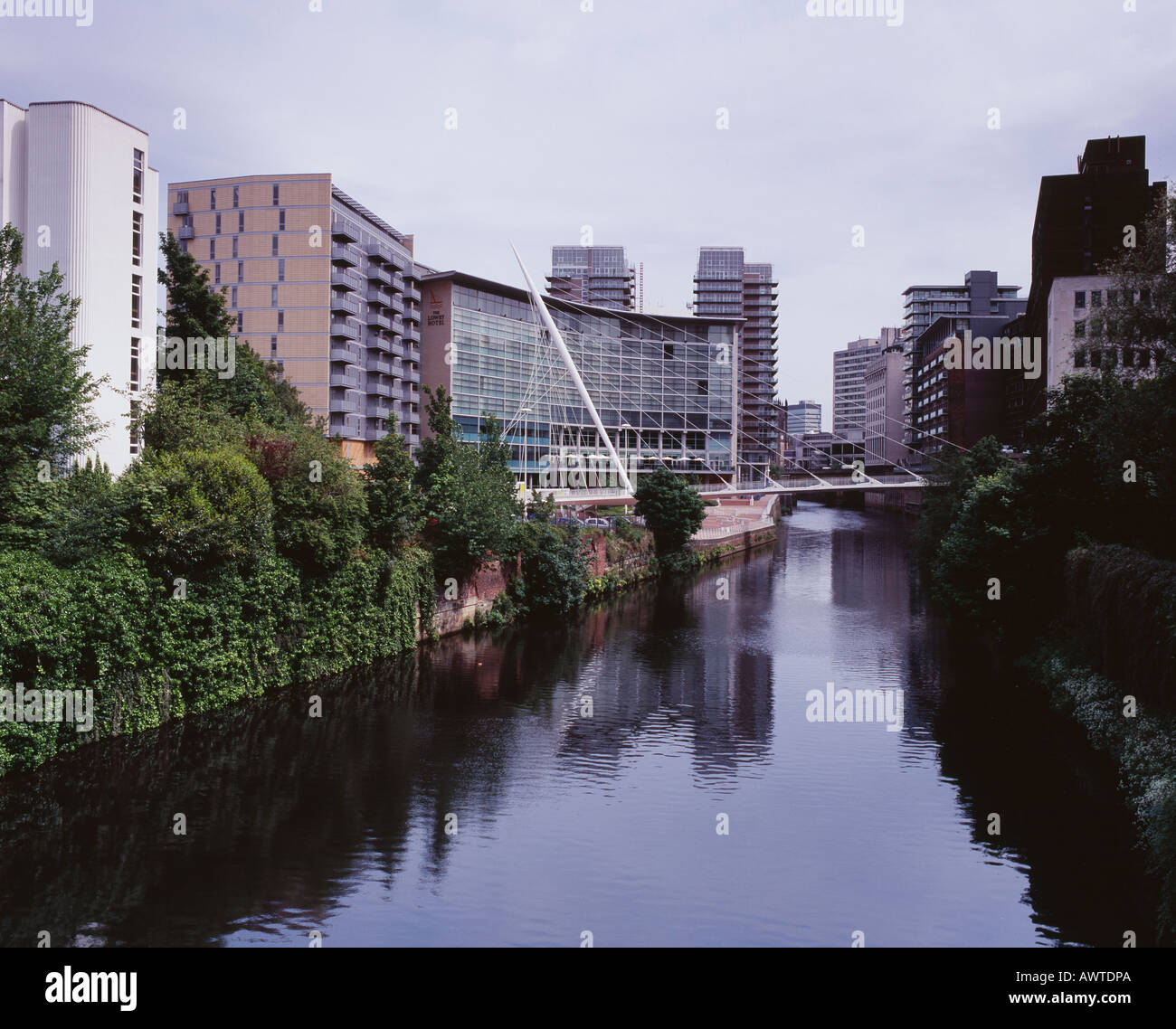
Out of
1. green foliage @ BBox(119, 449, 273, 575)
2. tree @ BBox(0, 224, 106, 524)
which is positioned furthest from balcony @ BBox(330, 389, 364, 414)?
tree @ BBox(0, 224, 106, 524)

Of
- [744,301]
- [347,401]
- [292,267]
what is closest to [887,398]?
[744,301]

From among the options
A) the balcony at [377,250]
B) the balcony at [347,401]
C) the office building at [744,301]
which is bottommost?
the balcony at [347,401]

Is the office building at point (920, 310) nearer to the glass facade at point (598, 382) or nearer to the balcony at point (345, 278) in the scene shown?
the glass facade at point (598, 382)

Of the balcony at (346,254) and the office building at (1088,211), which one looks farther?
the balcony at (346,254)

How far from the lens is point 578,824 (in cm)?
1659

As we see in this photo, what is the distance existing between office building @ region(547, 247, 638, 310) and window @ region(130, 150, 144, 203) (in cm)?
10513

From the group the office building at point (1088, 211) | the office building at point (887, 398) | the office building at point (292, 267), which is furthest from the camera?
the office building at point (887, 398)

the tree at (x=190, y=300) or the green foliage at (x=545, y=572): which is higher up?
the tree at (x=190, y=300)

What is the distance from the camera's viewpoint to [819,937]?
41.3 feet

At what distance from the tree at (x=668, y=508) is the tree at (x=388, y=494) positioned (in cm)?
2800

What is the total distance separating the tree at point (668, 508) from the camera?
56094mm

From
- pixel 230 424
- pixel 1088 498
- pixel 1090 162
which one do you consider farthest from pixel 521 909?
pixel 1090 162

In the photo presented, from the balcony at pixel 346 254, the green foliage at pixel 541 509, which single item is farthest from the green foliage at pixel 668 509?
the balcony at pixel 346 254
